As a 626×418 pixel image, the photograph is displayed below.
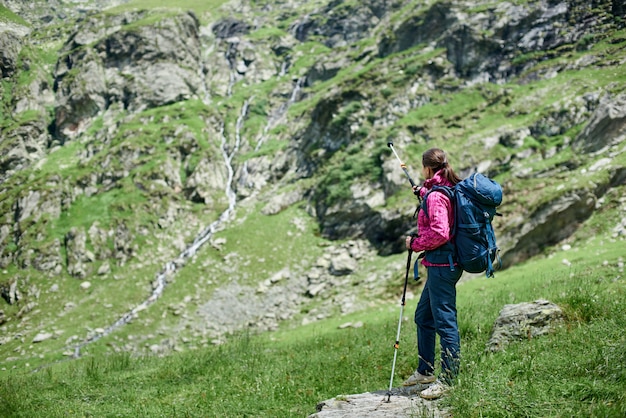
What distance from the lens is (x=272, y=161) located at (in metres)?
62.7

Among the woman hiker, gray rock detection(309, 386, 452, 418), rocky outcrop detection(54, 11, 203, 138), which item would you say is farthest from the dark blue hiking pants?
rocky outcrop detection(54, 11, 203, 138)

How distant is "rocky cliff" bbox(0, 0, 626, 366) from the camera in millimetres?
32000

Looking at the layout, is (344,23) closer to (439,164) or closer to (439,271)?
(439,164)

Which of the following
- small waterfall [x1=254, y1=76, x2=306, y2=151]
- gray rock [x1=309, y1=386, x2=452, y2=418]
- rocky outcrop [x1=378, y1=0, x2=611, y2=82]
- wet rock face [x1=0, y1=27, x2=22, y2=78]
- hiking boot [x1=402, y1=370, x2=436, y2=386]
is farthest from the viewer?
wet rock face [x1=0, y1=27, x2=22, y2=78]

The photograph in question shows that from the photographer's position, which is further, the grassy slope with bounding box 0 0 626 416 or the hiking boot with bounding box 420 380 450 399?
the hiking boot with bounding box 420 380 450 399

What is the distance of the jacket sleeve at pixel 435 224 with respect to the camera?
6.05 meters

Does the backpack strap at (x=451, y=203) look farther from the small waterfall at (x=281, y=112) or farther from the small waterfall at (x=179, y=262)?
the small waterfall at (x=281, y=112)

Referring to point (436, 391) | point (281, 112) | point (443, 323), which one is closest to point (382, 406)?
point (436, 391)

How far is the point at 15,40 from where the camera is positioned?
80.0 m

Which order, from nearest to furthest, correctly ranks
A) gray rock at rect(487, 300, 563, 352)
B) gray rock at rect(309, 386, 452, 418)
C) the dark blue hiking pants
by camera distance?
gray rock at rect(309, 386, 452, 418)
the dark blue hiking pants
gray rock at rect(487, 300, 563, 352)

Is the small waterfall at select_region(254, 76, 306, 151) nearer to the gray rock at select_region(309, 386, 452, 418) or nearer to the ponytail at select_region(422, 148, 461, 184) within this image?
the ponytail at select_region(422, 148, 461, 184)

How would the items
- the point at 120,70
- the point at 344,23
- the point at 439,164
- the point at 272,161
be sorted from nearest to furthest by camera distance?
1. the point at 439,164
2. the point at 272,161
3. the point at 120,70
4. the point at 344,23

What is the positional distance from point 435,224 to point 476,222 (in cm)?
62

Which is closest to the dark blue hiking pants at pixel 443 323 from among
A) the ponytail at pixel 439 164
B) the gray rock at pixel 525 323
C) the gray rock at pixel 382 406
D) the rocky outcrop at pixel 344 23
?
the gray rock at pixel 382 406
